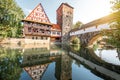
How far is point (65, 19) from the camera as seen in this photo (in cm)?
4725

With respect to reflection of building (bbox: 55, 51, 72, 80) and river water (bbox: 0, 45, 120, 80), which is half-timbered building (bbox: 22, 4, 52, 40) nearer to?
river water (bbox: 0, 45, 120, 80)

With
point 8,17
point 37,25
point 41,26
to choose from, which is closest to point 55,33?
point 41,26

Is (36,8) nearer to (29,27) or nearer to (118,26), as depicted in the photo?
(29,27)

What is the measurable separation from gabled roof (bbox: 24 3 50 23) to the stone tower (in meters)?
9.42

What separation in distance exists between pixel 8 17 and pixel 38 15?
1149 cm

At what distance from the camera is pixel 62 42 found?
45.7 meters

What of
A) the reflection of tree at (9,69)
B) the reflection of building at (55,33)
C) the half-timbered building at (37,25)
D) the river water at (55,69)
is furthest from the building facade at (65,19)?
the reflection of tree at (9,69)

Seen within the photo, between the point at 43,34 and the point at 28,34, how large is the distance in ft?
17.9

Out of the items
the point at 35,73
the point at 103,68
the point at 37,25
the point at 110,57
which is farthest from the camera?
the point at 37,25

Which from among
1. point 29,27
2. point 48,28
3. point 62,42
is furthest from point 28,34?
point 62,42

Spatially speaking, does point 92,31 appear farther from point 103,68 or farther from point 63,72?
point 63,72

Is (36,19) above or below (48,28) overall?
above

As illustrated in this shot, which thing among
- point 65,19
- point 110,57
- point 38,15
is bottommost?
point 110,57

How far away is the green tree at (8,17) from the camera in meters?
25.9
